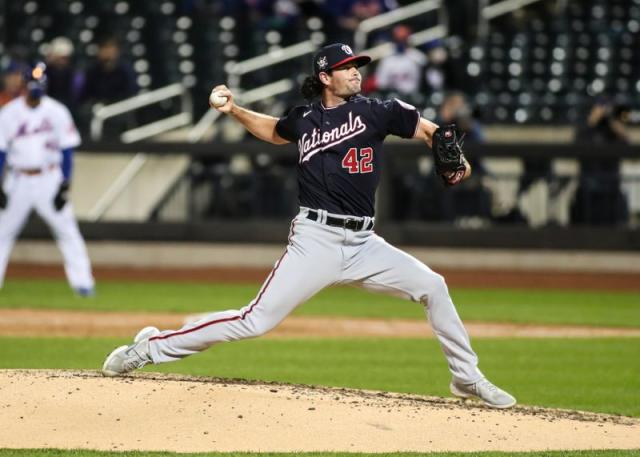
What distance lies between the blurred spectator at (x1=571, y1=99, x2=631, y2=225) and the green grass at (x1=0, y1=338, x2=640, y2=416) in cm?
520

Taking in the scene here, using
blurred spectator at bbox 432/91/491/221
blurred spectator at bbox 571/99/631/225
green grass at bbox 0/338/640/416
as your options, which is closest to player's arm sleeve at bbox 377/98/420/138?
green grass at bbox 0/338/640/416

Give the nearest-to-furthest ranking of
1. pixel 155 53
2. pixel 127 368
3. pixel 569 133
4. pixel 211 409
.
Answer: pixel 211 409 → pixel 127 368 → pixel 569 133 → pixel 155 53

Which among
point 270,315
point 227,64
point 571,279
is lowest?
point 571,279

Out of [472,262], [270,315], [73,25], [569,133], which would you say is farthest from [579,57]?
[270,315]

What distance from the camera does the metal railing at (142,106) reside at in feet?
58.7

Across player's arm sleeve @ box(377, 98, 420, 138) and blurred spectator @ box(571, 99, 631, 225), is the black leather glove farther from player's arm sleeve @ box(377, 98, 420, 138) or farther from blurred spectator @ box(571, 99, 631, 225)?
player's arm sleeve @ box(377, 98, 420, 138)

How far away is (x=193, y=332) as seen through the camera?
694 cm

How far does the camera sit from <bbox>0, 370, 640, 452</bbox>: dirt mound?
617 cm

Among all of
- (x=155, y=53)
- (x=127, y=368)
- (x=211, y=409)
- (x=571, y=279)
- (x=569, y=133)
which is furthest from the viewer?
(x=155, y=53)

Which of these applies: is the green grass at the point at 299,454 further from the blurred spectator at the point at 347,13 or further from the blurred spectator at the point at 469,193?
the blurred spectator at the point at 347,13

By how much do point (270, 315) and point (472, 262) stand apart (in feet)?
33.8

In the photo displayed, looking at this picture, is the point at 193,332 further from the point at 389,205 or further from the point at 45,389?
the point at 389,205

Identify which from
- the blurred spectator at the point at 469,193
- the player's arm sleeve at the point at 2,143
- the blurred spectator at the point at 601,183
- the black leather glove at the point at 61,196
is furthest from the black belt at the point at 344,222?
the blurred spectator at the point at 601,183

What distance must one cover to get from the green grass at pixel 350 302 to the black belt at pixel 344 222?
241 inches
